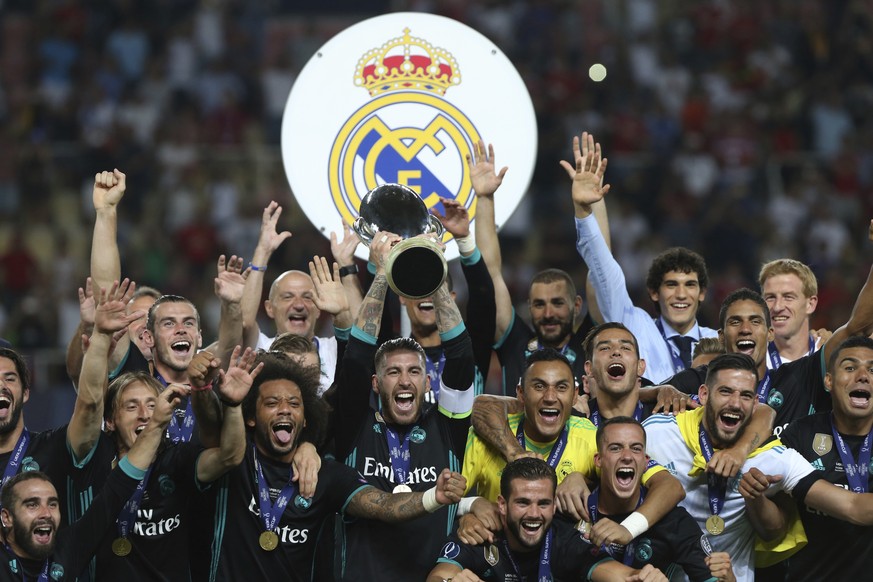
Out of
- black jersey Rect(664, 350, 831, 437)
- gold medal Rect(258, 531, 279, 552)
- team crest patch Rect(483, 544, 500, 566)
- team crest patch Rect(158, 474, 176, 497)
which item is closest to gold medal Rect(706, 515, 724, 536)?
black jersey Rect(664, 350, 831, 437)

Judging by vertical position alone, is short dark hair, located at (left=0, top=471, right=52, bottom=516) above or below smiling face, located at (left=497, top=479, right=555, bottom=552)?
above

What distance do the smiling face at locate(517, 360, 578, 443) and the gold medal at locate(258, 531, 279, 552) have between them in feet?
3.82

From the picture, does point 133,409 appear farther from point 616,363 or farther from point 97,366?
point 616,363

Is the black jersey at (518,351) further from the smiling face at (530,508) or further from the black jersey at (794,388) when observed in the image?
the smiling face at (530,508)

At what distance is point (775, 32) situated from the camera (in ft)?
50.3

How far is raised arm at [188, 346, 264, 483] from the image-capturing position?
613 centimetres

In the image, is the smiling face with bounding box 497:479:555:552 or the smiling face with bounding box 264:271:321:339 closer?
the smiling face with bounding box 497:479:555:552

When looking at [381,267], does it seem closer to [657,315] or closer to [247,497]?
[247,497]

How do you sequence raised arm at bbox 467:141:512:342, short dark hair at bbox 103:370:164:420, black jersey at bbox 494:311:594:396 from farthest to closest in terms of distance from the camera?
black jersey at bbox 494:311:594:396, raised arm at bbox 467:141:512:342, short dark hair at bbox 103:370:164:420

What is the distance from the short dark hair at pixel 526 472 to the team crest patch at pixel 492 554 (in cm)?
22

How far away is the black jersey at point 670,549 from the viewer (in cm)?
625

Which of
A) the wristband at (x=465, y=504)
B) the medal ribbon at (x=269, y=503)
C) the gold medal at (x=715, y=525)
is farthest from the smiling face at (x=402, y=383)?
the gold medal at (x=715, y=525)

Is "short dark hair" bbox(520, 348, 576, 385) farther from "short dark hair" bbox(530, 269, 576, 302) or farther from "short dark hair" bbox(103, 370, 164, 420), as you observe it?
"short dark hair" bbox(103, 370, 164, 420)

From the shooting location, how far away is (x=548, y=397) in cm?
655
